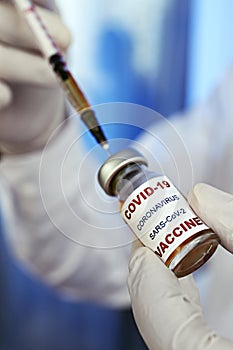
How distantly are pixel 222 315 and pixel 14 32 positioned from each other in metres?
0.48

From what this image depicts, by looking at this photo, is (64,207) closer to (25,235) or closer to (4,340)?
(25,235)

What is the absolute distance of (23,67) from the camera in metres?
0.79

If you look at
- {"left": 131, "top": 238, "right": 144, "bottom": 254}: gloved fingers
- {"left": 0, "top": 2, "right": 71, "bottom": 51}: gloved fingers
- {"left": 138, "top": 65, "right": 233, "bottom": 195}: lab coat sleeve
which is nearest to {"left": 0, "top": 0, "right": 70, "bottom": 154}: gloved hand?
{"left": 0, "top": 2, "right": 71, "bottom": 51}: gloved fingers

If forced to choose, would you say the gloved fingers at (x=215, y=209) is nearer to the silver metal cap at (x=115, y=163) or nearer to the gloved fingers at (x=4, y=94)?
the silver metal cap at (x=115, y=163)

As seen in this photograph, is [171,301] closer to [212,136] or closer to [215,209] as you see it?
[215,209]

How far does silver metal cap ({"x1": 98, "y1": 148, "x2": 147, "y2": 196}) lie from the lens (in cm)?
53

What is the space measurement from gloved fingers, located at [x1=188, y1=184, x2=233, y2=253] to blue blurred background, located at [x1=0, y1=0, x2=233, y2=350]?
2.17 ft

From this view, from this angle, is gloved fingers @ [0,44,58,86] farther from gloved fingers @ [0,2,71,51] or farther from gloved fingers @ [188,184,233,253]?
gloved fingers @ [188,184,233,253]

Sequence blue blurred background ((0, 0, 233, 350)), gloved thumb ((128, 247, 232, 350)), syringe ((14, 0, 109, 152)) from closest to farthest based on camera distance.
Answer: gloved thumb ((128, 247, 232, 350)), syringe ((14, 0, 109, 152)), blue blurred background ((0, 0, 233, 350))

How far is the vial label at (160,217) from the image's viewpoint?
1.57 ft

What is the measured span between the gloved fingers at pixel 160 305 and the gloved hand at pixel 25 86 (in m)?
0.36

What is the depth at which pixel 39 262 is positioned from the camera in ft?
3.19

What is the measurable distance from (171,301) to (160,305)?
0.01m

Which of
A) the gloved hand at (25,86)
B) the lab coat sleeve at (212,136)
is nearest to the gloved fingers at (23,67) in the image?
the gloved hand at (25,86)
